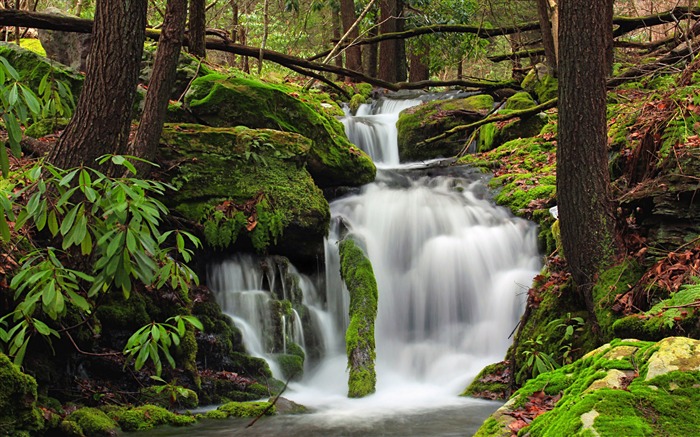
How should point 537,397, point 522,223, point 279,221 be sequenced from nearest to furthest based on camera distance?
point 537,397, point 279,221, point 522,223

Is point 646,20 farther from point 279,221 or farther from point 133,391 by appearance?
point 133,391

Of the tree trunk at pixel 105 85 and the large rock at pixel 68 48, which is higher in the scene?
the large rock at pixel 68 48

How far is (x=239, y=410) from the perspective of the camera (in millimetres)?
5984

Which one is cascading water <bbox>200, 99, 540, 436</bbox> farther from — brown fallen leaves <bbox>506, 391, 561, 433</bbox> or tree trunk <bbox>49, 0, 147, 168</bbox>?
tree trunk <bbox>49, 0, 147, 168</bbox>

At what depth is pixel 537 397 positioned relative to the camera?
360 cm

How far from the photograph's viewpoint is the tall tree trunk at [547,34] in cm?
1234

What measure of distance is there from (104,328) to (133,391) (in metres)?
0.71

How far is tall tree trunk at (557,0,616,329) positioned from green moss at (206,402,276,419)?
3.26 metres

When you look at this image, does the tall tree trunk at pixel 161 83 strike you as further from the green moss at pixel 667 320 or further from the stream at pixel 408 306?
the green moss at pixel 667 320

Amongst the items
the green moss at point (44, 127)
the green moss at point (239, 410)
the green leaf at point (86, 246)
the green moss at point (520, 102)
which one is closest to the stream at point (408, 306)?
the green moss at point (239, 410)

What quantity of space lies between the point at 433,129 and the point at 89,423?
1034 centimetres

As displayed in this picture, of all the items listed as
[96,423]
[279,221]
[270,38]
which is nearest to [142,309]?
[96,423]

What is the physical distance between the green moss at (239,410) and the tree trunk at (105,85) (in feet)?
8.63

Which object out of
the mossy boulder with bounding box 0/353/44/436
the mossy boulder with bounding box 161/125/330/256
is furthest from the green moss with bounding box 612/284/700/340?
the mossy boulder with bounding box 161/125/330/256
